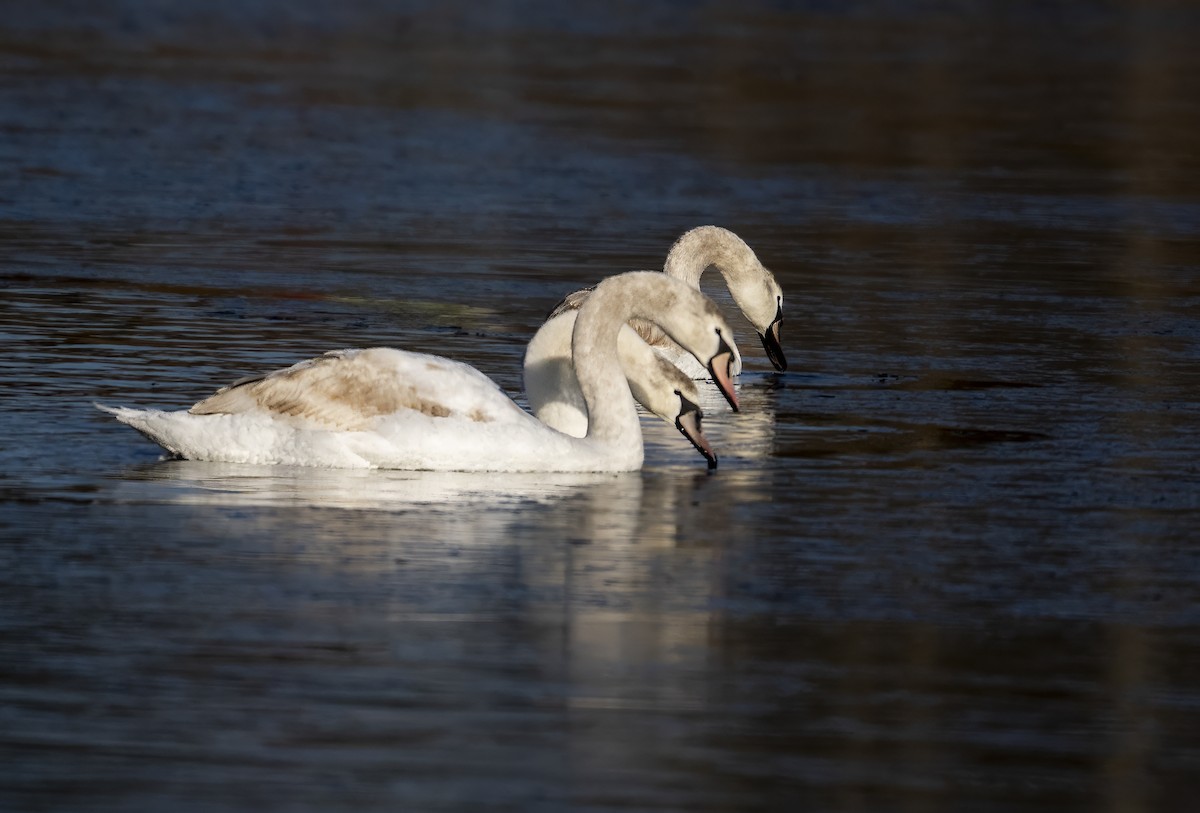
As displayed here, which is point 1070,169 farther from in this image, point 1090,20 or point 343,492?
point 1090,20

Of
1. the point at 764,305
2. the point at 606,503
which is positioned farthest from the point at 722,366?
the point at 764,305

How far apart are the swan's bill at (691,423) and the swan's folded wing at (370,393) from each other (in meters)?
0.88

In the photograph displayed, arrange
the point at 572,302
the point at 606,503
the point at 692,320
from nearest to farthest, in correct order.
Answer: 1. the point at 606,503
2. the point at 692,320
3. the point at 572,302

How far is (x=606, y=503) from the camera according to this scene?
32.2 ft

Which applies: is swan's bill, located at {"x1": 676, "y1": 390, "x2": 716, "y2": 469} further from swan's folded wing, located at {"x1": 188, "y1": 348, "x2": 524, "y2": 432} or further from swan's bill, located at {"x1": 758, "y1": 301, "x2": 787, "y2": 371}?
swan's bill, located at {"x1": 758, "y1": 301, "x2": 787, "y2": 371}

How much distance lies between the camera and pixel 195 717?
261 inches

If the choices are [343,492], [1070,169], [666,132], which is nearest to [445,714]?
[343,492]

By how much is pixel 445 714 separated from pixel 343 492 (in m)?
3.23

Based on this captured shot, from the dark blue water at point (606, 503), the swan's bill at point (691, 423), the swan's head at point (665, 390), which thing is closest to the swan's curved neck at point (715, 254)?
the dark blue water at point (606, 503)

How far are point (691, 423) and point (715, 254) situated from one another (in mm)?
4122

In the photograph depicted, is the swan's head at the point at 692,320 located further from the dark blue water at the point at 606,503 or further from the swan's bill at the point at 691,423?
the dark blue water at the point at 606,503

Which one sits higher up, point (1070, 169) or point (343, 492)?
point (1070, 169)

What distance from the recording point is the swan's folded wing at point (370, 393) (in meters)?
10.2

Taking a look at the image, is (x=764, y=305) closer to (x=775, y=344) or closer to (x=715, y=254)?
(x=775, y=344)
